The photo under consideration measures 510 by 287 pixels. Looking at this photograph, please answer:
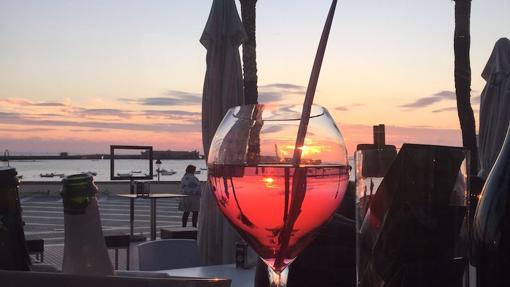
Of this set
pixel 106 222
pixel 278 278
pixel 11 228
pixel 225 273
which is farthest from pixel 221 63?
pixel 106 222

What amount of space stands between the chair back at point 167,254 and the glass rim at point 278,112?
2.89 m

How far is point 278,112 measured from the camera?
2.78ft

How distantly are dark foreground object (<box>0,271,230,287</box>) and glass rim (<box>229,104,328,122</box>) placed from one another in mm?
330

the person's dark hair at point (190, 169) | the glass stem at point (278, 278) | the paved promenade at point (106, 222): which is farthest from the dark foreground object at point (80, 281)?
the person's dark hair at point (190, 169)

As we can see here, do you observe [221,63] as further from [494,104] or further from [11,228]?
[11,228]

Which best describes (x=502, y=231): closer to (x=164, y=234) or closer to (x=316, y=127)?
(x=316, y=127)

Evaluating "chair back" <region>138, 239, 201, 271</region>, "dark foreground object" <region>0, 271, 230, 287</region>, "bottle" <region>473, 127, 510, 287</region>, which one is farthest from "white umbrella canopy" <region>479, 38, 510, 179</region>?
"dark foreground object" <region>0, 271, 230, 287</region>

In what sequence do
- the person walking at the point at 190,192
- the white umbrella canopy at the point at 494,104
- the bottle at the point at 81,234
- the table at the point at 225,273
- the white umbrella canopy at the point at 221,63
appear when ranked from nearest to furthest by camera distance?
the bottle at the point at 81,234, the table at the point at 225,273, the white umbrella canopy at the point at 221,63, the white umbrella canopy at the point at 494,104, the person walking at the point at 190,192

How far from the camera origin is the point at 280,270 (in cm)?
78

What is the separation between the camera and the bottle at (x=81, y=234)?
100cm

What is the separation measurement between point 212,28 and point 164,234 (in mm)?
3866

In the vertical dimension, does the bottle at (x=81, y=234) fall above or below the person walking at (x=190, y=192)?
above

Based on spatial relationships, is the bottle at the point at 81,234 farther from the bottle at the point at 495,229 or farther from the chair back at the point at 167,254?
the chair back at the point at 167,254

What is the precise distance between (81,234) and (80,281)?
0.48 meters
